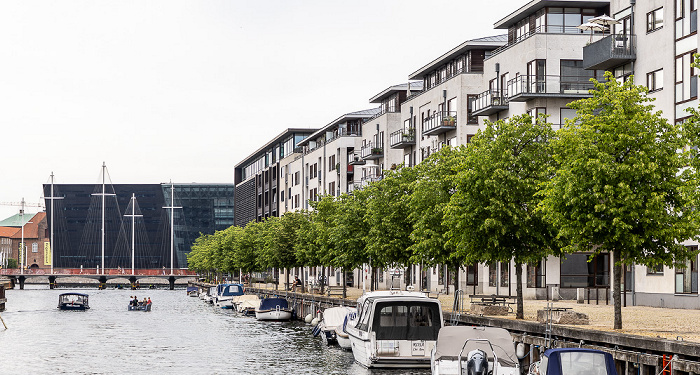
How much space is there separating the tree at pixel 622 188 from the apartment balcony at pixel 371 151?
2502 inches

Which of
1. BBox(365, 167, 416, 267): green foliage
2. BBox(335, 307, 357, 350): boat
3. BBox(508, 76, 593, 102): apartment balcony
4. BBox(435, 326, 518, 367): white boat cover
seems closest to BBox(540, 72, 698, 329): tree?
BBox(435, 326, 518, 367): white boat cover

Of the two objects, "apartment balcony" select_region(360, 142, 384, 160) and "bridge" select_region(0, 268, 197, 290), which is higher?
"apartment balcony" select_region(360, 142, 384, 160)

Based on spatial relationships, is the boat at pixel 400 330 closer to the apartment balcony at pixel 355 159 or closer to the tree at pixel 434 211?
the tree at pixel 434 211

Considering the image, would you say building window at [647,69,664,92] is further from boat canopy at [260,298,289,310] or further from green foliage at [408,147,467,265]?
boat canopy at [260,298,289,310]

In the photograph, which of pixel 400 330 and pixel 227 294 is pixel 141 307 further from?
pixel 400 330

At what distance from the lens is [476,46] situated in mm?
74500

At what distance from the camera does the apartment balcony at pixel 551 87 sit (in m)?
61.6

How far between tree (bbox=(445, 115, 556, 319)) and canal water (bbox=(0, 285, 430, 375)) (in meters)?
6.45

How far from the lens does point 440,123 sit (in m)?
76.3

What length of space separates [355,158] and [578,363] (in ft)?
268

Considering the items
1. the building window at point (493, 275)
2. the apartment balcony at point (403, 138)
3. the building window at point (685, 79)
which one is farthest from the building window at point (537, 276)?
the apartment balcony at point (403, 138)

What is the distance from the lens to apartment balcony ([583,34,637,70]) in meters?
54.7

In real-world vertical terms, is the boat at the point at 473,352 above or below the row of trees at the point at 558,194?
below

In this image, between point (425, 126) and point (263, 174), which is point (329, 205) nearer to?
point (425, 126)
